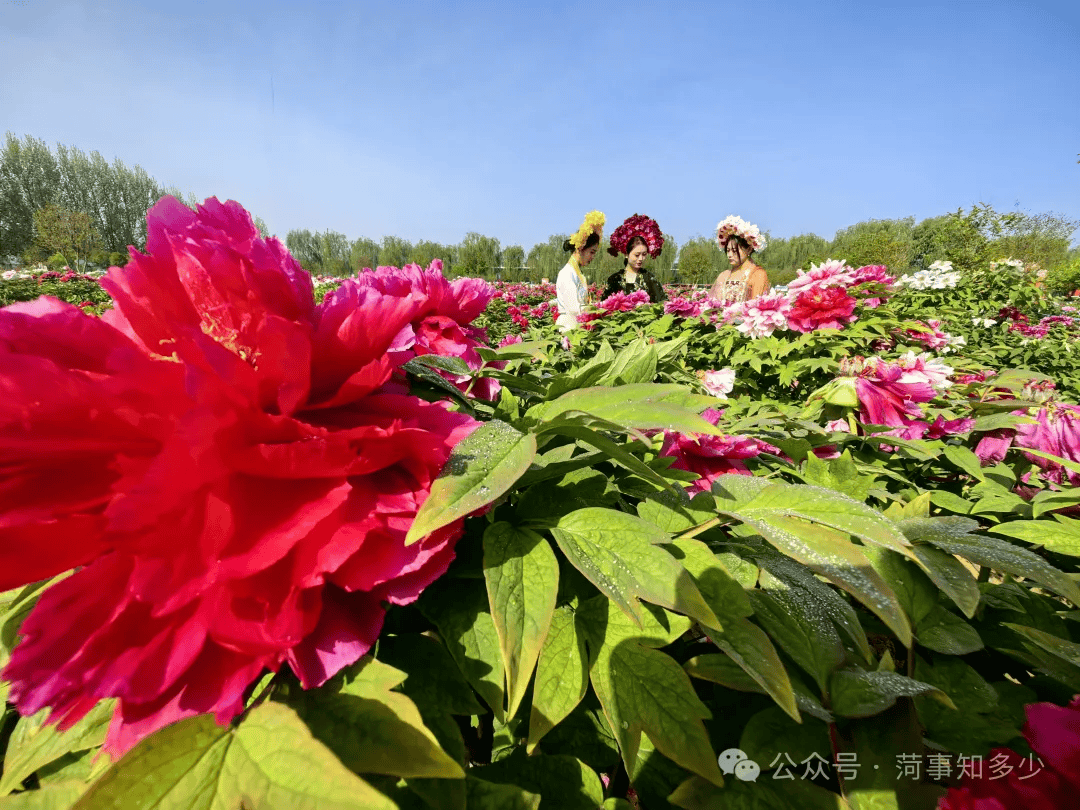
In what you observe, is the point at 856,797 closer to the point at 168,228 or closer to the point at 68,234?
the point at 168,228

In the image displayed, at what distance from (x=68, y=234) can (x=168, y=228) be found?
38326 mm

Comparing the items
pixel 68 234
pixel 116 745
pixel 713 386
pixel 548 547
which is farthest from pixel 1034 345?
pixel 68 234

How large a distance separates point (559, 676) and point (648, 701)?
8 cm

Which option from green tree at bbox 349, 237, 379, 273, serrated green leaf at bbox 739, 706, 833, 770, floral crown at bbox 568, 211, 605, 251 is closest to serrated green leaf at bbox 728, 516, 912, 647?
serrated green leaf at bbox 739, 706, 833, 770

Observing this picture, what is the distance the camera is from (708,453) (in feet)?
3.22

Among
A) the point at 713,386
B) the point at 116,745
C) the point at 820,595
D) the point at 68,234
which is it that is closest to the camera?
the point at 116,745

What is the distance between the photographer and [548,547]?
461 millimetres

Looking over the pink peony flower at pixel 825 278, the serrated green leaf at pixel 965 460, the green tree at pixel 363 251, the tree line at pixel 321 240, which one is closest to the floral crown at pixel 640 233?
the pink peony flower at pixel 825 278

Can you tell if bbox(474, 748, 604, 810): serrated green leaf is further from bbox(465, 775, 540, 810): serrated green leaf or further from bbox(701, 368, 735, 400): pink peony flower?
bbox(701, 368, 735, 400): pink peony flower

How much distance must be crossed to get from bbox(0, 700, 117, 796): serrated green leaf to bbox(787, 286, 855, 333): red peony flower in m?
2.66

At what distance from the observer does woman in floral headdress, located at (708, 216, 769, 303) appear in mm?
5293

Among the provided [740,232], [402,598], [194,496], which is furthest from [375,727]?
[740,232]

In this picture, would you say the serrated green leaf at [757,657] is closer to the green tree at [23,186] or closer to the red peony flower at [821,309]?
the red peony flower at [821,309]

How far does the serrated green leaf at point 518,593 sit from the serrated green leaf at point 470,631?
2cm
